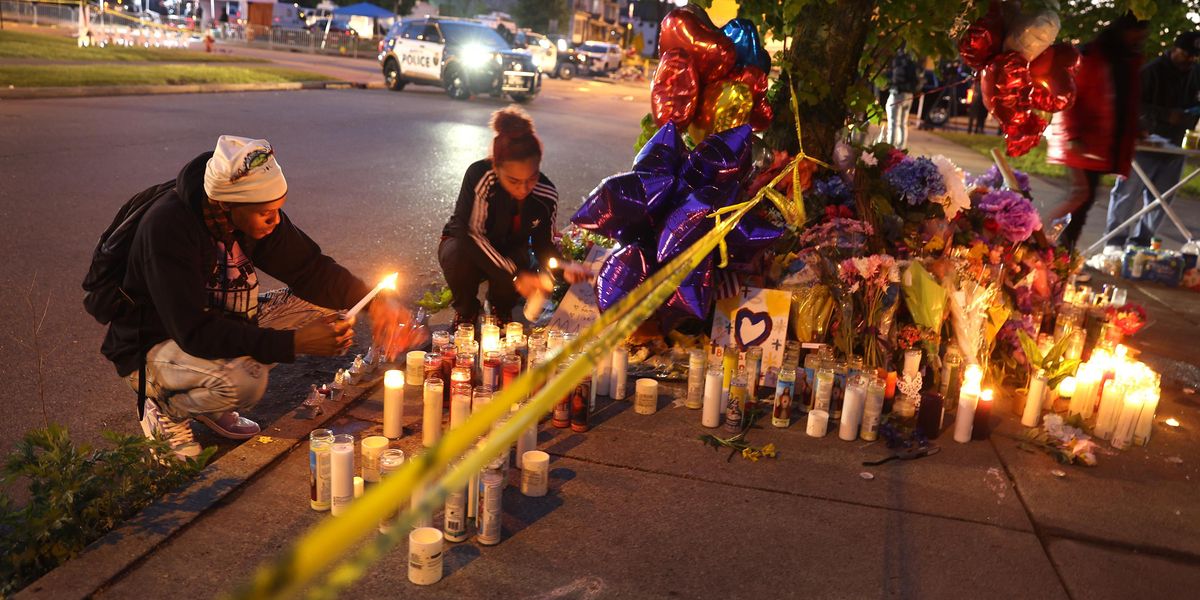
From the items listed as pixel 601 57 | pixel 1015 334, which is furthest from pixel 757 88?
pixel 601 57

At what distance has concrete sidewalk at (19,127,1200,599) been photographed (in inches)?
118

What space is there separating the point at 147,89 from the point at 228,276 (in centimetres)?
1405

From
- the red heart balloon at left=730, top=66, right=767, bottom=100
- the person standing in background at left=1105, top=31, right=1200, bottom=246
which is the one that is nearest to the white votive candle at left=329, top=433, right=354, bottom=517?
the red heart balloon at left=730, top=66, right=767, bottom=100

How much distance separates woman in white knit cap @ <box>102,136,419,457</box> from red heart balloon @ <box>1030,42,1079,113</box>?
3.72m

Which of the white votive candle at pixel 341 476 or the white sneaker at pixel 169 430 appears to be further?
the white sneaker at pixel 169 430

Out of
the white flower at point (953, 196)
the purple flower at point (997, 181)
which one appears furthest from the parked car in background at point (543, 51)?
the white flower at point (953, 196)

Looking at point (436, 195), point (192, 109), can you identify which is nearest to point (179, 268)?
point (436, 195)

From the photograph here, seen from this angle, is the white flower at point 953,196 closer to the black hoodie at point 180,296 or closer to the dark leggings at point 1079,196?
the dark leggings at point 1079,196

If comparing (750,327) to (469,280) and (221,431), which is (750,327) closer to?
(469,280)

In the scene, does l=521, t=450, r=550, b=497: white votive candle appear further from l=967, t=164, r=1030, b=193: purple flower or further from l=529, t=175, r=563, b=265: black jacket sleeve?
l=967, t=164, r=1030, b=193: purple flower

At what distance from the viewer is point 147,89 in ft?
52.0

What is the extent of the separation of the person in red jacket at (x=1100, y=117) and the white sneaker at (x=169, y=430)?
5.78 m

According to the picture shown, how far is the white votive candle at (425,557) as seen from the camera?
287 cm

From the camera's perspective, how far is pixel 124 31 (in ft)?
101
